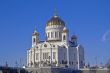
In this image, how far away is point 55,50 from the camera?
105 m

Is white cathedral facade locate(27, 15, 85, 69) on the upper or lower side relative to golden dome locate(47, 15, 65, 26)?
lower

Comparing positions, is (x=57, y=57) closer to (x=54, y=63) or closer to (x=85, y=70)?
(x=54, y=63)

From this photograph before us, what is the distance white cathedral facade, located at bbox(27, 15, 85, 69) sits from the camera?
10525 cm

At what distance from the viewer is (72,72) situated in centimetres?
10162

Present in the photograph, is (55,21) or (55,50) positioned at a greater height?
(55,21)

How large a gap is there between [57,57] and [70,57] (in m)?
4.46

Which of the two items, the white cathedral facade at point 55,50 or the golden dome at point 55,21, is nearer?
the white cathedral facade at point 55,50

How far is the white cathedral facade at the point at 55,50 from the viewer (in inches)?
4144

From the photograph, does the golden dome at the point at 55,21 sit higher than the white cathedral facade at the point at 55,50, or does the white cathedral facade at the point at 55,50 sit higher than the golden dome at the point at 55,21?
the golden dome at the point at 55,21

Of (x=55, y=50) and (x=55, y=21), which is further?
(x=55, y=21)

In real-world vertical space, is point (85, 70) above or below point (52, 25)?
below

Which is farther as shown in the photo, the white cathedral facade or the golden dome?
the golden dome

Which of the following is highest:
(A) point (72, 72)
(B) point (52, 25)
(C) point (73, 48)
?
(B) point (52, 25)

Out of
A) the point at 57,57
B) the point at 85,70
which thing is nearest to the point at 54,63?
the point at 57,57
